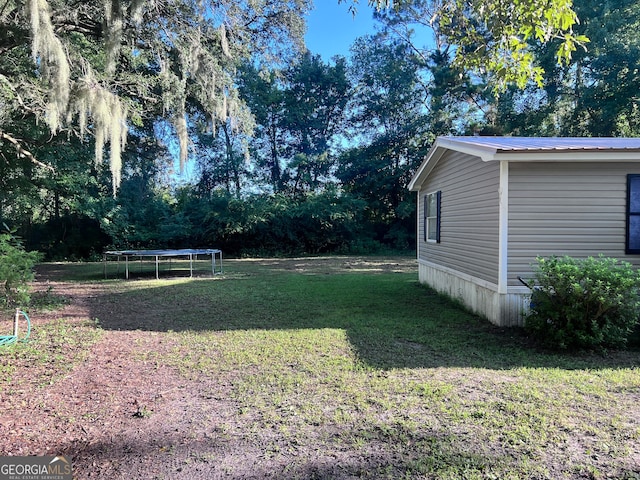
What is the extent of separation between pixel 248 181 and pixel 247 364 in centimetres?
2064

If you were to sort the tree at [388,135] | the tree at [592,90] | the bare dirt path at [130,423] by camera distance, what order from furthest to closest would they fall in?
1. the tree at [388,135]
2. the tree at [592,90]
3. the bare dirt path at [130,423]

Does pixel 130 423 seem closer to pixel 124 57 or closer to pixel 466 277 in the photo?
pixel 466 277

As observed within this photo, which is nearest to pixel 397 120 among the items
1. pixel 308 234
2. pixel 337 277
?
pixel 308 234

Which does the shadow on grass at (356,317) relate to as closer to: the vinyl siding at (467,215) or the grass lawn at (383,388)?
the grass lawn at (383,388)

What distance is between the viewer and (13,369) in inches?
154

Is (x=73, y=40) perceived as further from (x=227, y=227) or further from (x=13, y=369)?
(x=227, y=227)

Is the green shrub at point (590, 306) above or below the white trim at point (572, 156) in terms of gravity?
below

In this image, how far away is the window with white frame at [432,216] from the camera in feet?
28.3

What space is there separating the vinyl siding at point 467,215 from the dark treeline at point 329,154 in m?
8.58

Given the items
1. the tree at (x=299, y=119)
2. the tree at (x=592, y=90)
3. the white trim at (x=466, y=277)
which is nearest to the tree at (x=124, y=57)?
the white trim at (x=466, y=277)

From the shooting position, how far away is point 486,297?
6.09 metres

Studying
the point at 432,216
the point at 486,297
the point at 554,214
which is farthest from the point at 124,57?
the point at 554,214

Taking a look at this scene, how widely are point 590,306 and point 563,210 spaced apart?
157 cm

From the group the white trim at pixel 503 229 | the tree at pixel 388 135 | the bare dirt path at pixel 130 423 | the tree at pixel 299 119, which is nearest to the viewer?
the bare dirt path at pixel 130 423
